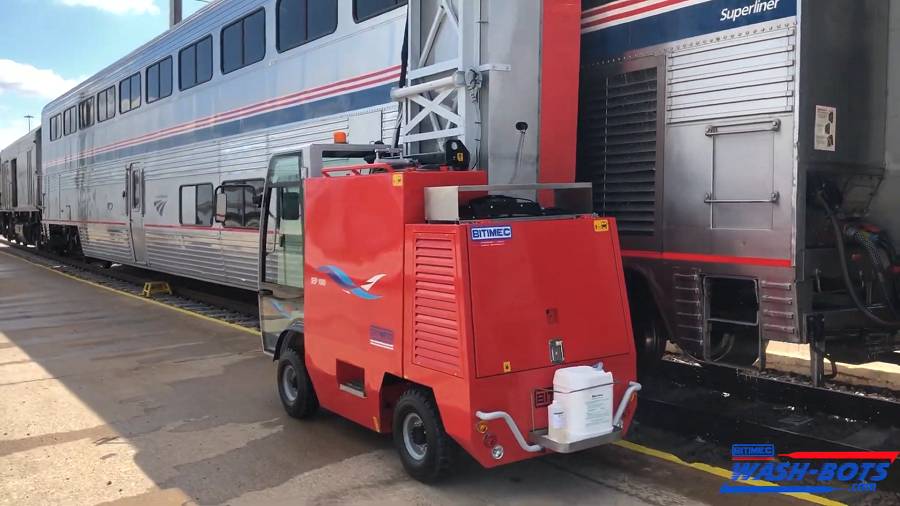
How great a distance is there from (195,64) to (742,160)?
30.4 ft

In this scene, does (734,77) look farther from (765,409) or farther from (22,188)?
(22,188)

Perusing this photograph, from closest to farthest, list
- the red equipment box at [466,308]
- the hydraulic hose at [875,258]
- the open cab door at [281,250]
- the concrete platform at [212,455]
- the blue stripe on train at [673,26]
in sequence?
the red equipment box at [466,308] → the concrete platform at [212,455] → the blue stripe on train at [673,26] → the hydraulic hose at [875,258] → the open cab door at [281,250]

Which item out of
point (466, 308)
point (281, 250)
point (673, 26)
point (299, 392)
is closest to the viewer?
point (466, 308)

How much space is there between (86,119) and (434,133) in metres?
14.3

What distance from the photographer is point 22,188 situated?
1015 inches

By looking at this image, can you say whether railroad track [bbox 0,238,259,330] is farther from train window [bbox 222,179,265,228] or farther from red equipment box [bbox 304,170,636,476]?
red equipment box [bbox 304,170,636,476]

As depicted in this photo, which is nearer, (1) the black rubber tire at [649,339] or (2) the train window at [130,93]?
(1) the black rubber tire at [649,339]

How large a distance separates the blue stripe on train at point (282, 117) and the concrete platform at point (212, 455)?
283cm

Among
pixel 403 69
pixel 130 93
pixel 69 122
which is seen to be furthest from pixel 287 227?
pixel 69 122

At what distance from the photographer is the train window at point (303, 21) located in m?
8.15

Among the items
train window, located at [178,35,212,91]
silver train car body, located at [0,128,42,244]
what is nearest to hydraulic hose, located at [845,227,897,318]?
train window, located at [178,35,212,91]

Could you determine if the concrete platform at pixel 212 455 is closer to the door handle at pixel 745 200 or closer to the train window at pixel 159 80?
the door handle at pixel 745 200

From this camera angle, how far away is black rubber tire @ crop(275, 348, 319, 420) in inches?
222

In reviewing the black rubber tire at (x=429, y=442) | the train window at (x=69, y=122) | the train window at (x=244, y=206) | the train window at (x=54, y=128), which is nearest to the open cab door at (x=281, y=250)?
the black rubber tire at (x=429, y=442)
